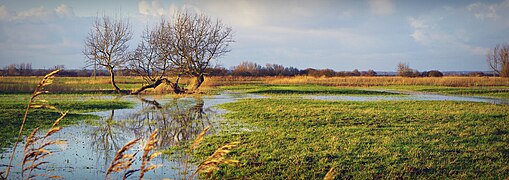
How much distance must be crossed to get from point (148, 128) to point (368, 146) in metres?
8.21

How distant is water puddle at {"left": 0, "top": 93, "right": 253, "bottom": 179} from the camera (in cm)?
822

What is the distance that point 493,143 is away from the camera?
1065 centimetres

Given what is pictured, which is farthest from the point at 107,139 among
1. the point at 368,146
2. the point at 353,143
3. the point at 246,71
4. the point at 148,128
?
the point at 246,71

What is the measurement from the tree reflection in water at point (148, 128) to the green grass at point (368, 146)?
3.86ft

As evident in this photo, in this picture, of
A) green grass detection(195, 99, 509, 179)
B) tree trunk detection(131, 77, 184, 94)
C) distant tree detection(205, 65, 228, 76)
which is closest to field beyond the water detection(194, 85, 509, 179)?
green grass detection(195, 99, 509, 179)

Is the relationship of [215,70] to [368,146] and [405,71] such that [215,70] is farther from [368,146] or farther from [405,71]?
[405,71]

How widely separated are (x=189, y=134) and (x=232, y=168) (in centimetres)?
484

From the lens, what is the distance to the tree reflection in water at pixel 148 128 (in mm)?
10844

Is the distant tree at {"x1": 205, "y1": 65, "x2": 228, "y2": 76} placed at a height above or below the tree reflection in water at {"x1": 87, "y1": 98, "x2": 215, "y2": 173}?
above

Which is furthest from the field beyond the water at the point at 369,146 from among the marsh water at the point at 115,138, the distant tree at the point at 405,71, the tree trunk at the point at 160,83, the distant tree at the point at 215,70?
the distant tree at the point at 405,71

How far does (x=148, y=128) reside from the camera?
14367 mm

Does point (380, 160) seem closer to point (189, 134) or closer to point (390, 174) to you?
point (390, 174)

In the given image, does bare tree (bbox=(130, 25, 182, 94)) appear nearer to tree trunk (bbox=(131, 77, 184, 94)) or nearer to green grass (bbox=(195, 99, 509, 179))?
tree trunk (bbox=(131, 77, 184, 94))

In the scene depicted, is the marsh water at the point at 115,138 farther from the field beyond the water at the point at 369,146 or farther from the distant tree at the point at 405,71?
the distant tree at the point at 405,71
